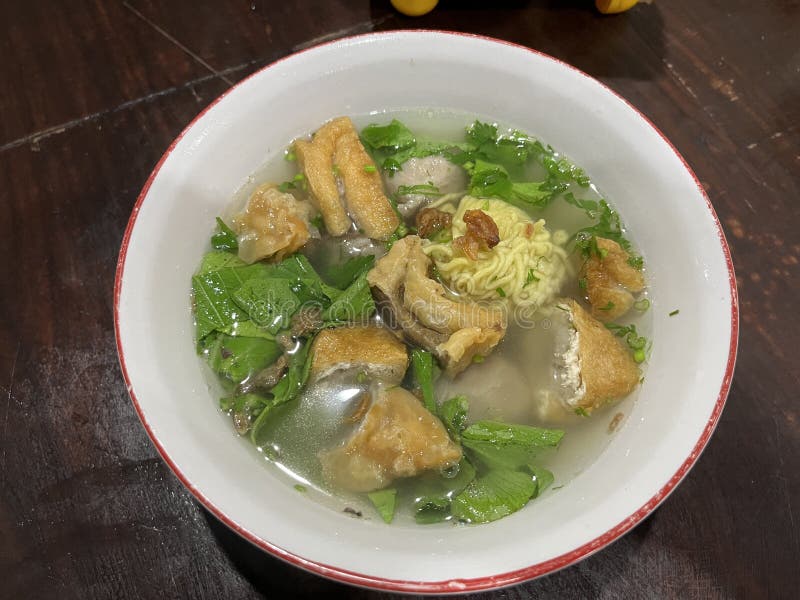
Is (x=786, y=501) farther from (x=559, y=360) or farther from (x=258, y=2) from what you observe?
(x=258, y=2)

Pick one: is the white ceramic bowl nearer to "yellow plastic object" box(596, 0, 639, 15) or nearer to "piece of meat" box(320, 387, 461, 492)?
"piece of meat" box(320, 387, 461, 492)

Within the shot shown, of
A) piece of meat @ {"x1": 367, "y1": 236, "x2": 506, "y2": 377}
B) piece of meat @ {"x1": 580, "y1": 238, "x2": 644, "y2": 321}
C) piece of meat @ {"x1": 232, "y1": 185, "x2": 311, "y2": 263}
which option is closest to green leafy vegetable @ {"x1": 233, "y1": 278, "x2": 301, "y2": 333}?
piece of meat @ {"x1": 232, "y1": 185, "x2": 311, "y2": 263}

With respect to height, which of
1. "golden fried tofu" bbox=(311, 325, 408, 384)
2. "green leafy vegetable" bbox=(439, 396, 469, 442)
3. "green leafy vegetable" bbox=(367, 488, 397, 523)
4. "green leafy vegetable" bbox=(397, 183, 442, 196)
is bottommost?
"green leafy vegetable" bbox=(367, 488, 397, 523)

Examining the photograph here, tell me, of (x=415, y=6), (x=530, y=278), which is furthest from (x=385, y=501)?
(x=415, y=6)

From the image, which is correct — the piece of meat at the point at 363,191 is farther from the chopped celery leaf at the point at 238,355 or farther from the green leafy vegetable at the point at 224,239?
the chopped celery leaf at the point at 238,355

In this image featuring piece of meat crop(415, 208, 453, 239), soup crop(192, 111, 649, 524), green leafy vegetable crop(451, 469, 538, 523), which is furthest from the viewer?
piece of meat crop(415, 208, 453, 239)

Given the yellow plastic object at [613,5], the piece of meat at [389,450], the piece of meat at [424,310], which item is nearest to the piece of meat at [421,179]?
the piece of meat at [424,310]

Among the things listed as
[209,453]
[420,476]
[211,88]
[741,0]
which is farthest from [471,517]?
[741,0]
